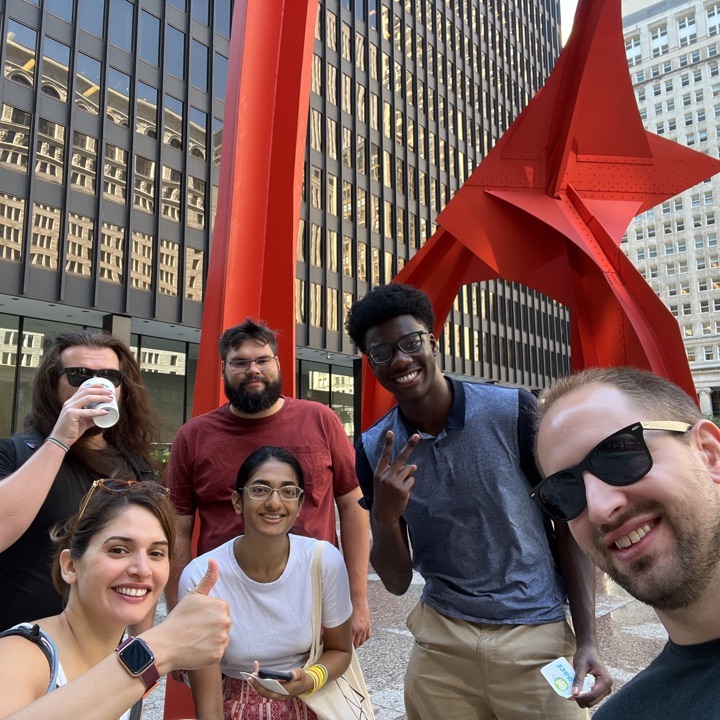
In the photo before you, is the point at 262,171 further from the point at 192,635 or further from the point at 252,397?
the point at 192,635

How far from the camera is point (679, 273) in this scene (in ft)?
221

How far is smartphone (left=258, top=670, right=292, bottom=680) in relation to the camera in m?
2.13

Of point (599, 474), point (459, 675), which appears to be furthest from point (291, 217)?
point (599, 474)

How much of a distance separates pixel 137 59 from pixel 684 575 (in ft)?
80.1

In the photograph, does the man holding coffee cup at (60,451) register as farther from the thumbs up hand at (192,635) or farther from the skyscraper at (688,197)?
the skyscraper at (688,197)

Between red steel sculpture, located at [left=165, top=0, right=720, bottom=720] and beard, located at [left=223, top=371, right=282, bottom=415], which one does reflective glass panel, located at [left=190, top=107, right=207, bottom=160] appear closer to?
red steel sculpture, located at [left=165, top=0, right=720, bottom=720]

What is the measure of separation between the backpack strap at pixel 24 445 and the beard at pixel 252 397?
30.7 inches

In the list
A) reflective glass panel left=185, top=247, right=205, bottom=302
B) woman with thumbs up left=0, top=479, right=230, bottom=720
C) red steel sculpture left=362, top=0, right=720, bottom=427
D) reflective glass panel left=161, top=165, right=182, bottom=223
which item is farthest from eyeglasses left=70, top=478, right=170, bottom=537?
reflective glass panel left=161, top=165, right=182, bottom=223

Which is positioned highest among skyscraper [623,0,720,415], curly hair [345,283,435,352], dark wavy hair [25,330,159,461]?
skyscraper [623,0,720,415]

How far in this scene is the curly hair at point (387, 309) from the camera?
7.24 feet

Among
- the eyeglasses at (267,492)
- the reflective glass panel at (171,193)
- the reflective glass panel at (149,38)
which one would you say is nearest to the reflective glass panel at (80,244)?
the reflective glass panel at (171,193)

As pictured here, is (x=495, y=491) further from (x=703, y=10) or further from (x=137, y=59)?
(x=703, y=10)

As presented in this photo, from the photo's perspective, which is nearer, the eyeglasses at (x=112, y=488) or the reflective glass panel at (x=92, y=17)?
the eyeglasses at (x=112, y=488)

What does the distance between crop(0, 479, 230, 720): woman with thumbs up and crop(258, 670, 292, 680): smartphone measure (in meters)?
0.50
